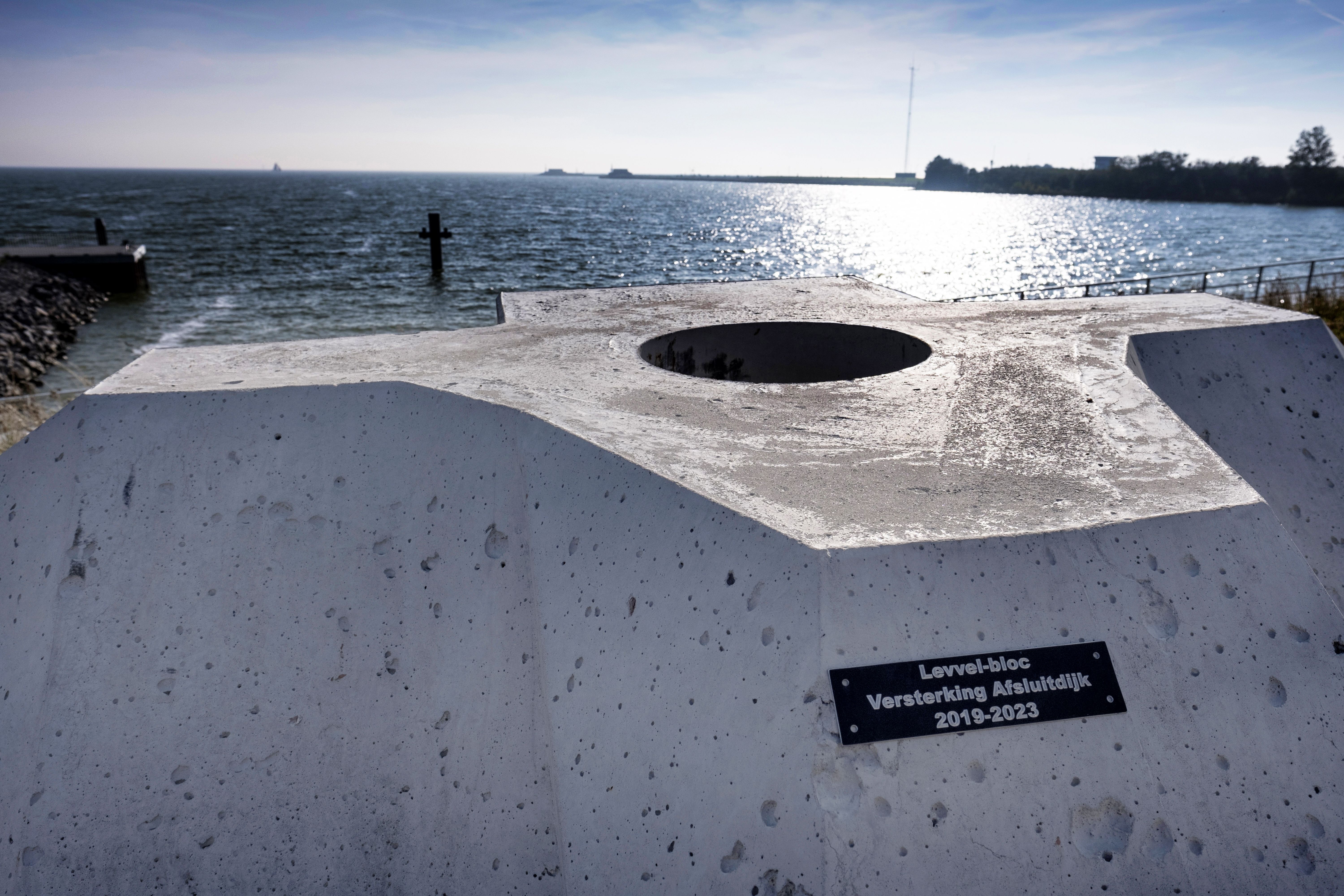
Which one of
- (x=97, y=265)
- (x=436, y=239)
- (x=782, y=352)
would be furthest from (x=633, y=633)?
(x=97, y=265)

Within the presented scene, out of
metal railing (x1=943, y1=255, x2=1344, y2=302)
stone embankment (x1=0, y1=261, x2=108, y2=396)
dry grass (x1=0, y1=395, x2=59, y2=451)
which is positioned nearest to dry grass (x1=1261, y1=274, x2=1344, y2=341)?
metal railing (x1=943, y1=255, x2=1344, y2=302)

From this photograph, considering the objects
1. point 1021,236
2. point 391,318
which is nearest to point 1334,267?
point 1021,236

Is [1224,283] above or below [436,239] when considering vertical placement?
below

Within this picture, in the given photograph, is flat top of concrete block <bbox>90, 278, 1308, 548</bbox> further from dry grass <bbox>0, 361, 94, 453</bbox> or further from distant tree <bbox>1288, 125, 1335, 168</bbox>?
distant tree <bbox>1288, 125, 1335, 168</bbox>

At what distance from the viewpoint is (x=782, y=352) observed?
308 inches

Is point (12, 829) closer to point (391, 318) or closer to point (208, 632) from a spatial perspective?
point (208, 632)

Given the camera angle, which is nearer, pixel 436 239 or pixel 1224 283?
pixel 436 239

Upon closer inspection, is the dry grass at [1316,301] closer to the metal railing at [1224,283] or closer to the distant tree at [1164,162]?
the metal railing at [1224,283]

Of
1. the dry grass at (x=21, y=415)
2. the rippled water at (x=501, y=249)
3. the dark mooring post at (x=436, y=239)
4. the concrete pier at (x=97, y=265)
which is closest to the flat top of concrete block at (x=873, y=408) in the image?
the dry grass at (x=21, y=415)

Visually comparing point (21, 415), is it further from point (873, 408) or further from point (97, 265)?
point (97, 265)

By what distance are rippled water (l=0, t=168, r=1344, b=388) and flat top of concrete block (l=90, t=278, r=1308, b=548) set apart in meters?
18.5

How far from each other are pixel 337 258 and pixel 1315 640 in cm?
4594

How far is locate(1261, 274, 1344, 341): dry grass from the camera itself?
13.5m

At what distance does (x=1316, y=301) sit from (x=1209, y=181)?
393 ft
